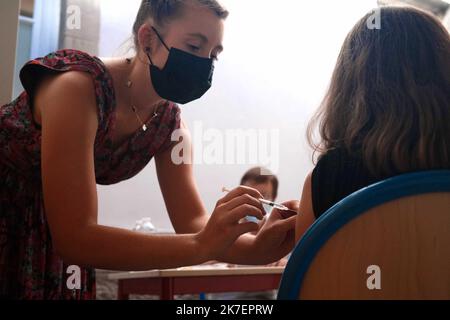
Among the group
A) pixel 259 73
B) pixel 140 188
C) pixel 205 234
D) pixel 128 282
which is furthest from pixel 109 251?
pixel 259 73

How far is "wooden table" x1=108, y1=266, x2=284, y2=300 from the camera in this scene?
5.93ft

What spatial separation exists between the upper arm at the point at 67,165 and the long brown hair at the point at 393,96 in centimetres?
38

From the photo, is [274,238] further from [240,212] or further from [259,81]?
[259,81]

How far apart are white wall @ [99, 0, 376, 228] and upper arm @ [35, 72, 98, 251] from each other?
2.12 m

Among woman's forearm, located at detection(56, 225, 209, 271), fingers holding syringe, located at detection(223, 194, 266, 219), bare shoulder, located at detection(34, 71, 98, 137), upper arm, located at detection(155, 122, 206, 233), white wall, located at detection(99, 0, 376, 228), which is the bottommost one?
woman's forearm, located at detection(56, 225, 209, 271)

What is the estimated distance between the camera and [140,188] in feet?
9.77

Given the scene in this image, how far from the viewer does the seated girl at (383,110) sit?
2.49 feet

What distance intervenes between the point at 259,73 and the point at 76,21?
45.3 inches

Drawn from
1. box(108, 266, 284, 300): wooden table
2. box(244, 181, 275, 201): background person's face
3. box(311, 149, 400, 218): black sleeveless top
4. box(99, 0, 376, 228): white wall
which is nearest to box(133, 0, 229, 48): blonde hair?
box(311, 149, 400, 218): black sleeveless top

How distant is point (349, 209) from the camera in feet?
1.69

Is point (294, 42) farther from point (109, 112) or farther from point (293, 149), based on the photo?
point (109, 112)

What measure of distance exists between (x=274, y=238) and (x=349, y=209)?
428mm

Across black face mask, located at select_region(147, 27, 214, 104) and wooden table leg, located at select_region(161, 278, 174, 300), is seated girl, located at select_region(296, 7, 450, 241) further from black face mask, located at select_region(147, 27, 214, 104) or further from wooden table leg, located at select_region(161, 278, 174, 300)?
wooden table leg, located at select_region(161, 278, 174, 300)

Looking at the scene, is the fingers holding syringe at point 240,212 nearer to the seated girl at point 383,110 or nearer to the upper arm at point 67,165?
the seated girl at point 383,110
